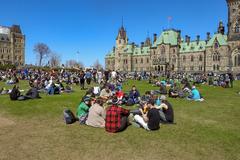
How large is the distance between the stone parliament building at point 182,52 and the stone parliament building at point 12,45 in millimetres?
45606

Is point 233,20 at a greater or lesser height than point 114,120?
greater

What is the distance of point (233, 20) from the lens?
84062 millimetres

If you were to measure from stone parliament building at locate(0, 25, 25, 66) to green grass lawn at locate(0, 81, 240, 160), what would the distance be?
13015cm

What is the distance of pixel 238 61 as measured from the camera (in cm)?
8550

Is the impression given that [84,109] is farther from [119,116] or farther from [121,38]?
[121,38]

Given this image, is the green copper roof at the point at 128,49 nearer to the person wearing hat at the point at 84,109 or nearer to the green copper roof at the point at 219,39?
the green copper roof at the point at 219,39

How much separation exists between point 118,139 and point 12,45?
144287 mm

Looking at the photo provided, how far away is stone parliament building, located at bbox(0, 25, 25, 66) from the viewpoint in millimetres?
140000

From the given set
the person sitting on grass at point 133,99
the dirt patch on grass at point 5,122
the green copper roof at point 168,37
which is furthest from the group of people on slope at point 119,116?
the green copper roof at point 168,37

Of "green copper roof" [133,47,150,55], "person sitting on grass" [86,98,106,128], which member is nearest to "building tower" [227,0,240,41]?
"green copper roof" [133,47,150,55]

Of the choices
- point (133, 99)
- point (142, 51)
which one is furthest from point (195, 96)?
point (142, 51)

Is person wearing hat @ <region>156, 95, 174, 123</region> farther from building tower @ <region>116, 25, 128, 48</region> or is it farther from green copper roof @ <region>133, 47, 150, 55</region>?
building tower @ <region>116, 25, 128, 48</region>

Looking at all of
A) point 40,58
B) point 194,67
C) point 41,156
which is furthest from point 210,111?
point 40,58

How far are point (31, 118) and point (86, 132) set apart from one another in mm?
4290
